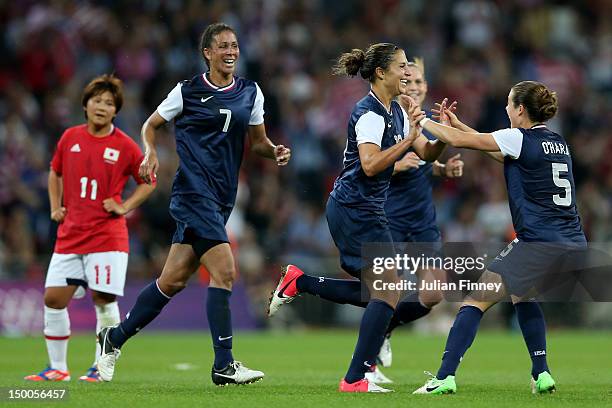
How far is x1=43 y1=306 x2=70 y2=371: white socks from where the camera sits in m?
10.0

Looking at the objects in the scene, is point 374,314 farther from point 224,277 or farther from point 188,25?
point 188,25

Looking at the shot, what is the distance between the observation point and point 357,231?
8398mm

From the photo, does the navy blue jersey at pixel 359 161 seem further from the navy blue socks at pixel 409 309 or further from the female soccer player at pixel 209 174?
the navy blue socks at pixel 409 309

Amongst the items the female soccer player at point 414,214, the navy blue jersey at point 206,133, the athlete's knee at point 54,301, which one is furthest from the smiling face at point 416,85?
the athlete's knee at point 54,301

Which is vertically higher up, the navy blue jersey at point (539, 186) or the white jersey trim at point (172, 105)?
the white jersey trim at point (172, 105)

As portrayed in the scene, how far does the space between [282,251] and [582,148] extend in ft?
18.8

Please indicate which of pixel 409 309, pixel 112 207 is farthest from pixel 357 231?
pixel 112 207

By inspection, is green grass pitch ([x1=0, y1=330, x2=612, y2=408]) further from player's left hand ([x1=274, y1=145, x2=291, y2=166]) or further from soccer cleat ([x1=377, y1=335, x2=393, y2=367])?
player's left hand ([x1=274, y1=145, x2=291, y2=166])

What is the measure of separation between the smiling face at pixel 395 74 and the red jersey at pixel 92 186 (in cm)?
268

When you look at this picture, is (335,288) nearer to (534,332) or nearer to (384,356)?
(534,332)

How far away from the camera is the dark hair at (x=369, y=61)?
8445 mm

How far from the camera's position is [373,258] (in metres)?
8.33

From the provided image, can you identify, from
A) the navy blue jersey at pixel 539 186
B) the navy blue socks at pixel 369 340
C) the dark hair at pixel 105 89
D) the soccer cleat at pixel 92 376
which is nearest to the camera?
the navy blue socks at pixel 369 340

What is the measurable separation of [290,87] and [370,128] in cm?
1273
